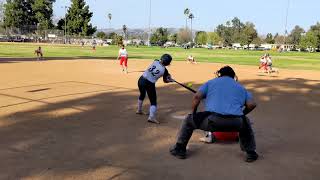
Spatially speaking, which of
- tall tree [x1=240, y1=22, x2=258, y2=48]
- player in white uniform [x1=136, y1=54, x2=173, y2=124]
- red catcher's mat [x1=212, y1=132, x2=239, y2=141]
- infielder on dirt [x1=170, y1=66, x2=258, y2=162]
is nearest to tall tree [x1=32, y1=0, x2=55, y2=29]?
tall tree [x1=240, y1=22, x2=258, y2=48]

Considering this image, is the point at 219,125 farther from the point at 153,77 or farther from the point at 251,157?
the point at 153,77

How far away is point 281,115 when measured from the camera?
11859mm

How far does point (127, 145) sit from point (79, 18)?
100m

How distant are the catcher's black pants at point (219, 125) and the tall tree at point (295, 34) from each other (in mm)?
168644

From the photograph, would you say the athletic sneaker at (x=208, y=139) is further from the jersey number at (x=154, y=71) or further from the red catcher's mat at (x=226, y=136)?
the jersey number at (x=154, y=71)

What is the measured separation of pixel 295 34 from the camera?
175 metres

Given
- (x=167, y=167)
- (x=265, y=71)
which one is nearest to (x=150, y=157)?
(x=167, y=167)

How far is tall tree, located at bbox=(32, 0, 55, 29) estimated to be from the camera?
112875 mm

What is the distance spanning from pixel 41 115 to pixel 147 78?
256 cm

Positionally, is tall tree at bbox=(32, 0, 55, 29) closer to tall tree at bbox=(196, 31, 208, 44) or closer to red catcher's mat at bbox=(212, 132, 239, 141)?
tall tree at bbox=(196, 31, 208, 44)

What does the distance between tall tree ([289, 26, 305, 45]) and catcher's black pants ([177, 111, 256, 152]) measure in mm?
168644

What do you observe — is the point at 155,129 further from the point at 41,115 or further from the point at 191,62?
the point at 191,62

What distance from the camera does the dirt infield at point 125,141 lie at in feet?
21.3

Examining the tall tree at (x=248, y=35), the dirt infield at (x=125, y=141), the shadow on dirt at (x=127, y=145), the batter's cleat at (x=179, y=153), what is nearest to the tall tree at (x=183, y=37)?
the tall tree at (x=248, y=35)
